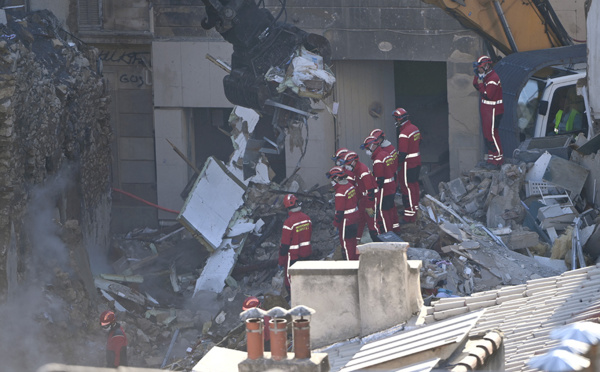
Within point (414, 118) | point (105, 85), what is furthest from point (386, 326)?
point (414, 118)

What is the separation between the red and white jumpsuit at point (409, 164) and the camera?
49.1 ft

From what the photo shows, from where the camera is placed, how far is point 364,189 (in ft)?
48.1

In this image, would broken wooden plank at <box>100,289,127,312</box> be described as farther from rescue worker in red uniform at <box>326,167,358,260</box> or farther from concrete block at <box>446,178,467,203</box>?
concrete block at <box>446,178,467,203</box>

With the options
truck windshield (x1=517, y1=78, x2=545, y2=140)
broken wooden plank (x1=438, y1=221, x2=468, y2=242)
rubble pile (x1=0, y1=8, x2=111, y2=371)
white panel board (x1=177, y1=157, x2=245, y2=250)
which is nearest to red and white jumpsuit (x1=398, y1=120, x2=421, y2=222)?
broken wooden plank (x1=438, y1=221, x2=468, y2=242)

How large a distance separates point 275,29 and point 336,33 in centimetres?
522

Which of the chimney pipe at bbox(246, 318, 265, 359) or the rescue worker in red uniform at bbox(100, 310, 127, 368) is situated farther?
the rescue worker in red uniform at bbox(100, 310, 127, 368)

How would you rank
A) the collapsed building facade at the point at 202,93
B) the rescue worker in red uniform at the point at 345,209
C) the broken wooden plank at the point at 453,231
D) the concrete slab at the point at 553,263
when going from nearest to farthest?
the rescue worker in red uniform at the point at 345,209 → the concrete slab at the point at 553,263 → the broken wooden plank at the point at 453,231 → the collapsed building facade at the point at 202,93

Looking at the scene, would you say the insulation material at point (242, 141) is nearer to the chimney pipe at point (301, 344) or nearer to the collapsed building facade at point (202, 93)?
the collapsed building facade at point (202, 93)

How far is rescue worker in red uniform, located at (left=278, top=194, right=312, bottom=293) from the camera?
46.0 ft

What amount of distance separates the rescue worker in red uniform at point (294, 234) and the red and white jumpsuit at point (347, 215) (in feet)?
1.60

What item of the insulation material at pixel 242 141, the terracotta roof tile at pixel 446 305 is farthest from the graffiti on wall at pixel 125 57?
the terracotta roof tile at pixel 446 305

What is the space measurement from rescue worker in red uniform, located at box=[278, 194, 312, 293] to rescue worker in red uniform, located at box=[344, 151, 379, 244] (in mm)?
970

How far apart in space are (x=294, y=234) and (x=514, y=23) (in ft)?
23.5

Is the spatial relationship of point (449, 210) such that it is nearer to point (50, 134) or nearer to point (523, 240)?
point (523, 240)
